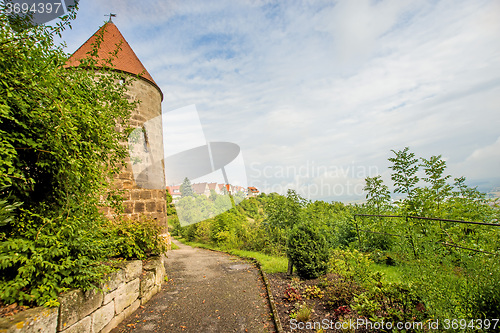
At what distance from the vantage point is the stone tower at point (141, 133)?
27.8ft

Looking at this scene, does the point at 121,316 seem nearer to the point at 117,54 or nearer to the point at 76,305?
the point at 76,305

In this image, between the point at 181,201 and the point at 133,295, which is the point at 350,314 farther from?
the point at 181,201

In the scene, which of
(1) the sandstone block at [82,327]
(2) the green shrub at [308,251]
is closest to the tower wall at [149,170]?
(1) the sandstone block at [82,327]

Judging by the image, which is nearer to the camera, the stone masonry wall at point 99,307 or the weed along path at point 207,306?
the stone masonry wall at point 99,307

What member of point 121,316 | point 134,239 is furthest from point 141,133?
point 121,316

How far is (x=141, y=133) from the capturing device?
9.26 meters

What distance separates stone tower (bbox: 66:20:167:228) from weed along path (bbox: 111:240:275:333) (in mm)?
3028

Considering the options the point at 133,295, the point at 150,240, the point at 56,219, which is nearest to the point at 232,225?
the point at 150,240

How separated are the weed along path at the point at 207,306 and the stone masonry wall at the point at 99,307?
245 mm

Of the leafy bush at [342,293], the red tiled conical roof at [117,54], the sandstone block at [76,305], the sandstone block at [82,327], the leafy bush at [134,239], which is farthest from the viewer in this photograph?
the red tiled conical roof at [117,54]

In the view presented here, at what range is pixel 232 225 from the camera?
43.5 feet

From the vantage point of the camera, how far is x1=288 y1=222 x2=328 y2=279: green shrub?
571cm

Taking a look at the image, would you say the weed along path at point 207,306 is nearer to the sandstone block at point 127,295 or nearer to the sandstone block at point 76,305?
the sandstone block at point 127,295

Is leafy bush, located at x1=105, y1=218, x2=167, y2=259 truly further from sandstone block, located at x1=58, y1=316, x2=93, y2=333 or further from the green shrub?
the green shrub
